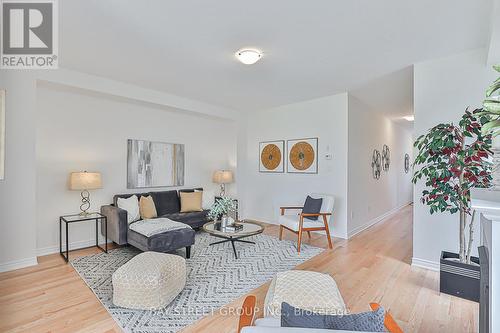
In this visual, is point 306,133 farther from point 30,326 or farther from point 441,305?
point 30,326

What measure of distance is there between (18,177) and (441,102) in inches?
201

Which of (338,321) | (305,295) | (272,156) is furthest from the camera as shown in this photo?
(272,156)

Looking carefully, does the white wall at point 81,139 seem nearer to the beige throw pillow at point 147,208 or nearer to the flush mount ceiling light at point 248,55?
the beige throw pillow at point 147,208

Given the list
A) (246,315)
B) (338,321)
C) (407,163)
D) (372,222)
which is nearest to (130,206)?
(246,315)

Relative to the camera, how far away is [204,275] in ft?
9.37

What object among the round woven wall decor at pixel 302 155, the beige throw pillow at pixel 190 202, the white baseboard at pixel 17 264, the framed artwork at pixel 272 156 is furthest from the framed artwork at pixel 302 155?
the white baseboard at pixel 17 264

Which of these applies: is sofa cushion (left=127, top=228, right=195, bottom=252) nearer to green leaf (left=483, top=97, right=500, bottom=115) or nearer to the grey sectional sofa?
the grey sectional sofa

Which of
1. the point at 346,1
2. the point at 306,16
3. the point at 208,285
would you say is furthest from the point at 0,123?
the point at 346,1

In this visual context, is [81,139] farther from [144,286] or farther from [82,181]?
[144,286]

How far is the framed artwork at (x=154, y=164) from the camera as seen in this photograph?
4406 millimetres

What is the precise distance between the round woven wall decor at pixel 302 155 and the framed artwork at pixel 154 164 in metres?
2.28

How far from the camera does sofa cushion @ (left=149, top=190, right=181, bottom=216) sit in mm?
4363

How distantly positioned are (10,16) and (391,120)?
7.16 m

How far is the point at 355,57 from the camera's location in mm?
2939
